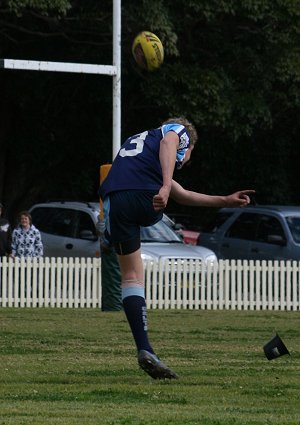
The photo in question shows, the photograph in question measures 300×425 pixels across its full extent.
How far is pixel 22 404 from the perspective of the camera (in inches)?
313

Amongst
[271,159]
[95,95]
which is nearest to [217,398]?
[95,95]

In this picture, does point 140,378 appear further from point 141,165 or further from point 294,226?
point 294,226

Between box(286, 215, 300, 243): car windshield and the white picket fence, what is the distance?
325 cm

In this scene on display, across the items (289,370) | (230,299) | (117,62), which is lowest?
(230,299)

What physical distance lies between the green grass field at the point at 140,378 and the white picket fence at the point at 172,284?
583cm

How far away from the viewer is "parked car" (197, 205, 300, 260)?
2584 centimetres

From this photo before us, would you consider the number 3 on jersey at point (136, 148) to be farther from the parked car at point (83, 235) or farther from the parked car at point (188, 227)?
the parked car at point (188, 227)

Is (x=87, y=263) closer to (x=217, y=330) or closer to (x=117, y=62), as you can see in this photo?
(x=117, y=62)

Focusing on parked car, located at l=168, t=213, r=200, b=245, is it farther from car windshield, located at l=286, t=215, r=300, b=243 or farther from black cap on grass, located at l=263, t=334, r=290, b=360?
black cap on grass, located at l=263, t=334, r=290, b=360

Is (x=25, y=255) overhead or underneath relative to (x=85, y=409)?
underneath

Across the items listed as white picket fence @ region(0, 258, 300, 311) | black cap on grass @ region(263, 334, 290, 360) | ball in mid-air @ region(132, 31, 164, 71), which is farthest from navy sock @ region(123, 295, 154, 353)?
white picket fence @ region(0, 258, 300, 311)

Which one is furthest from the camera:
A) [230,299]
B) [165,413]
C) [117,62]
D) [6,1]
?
[6,1]

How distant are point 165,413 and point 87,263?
47.9 feet

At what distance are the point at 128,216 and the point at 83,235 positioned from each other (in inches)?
638
